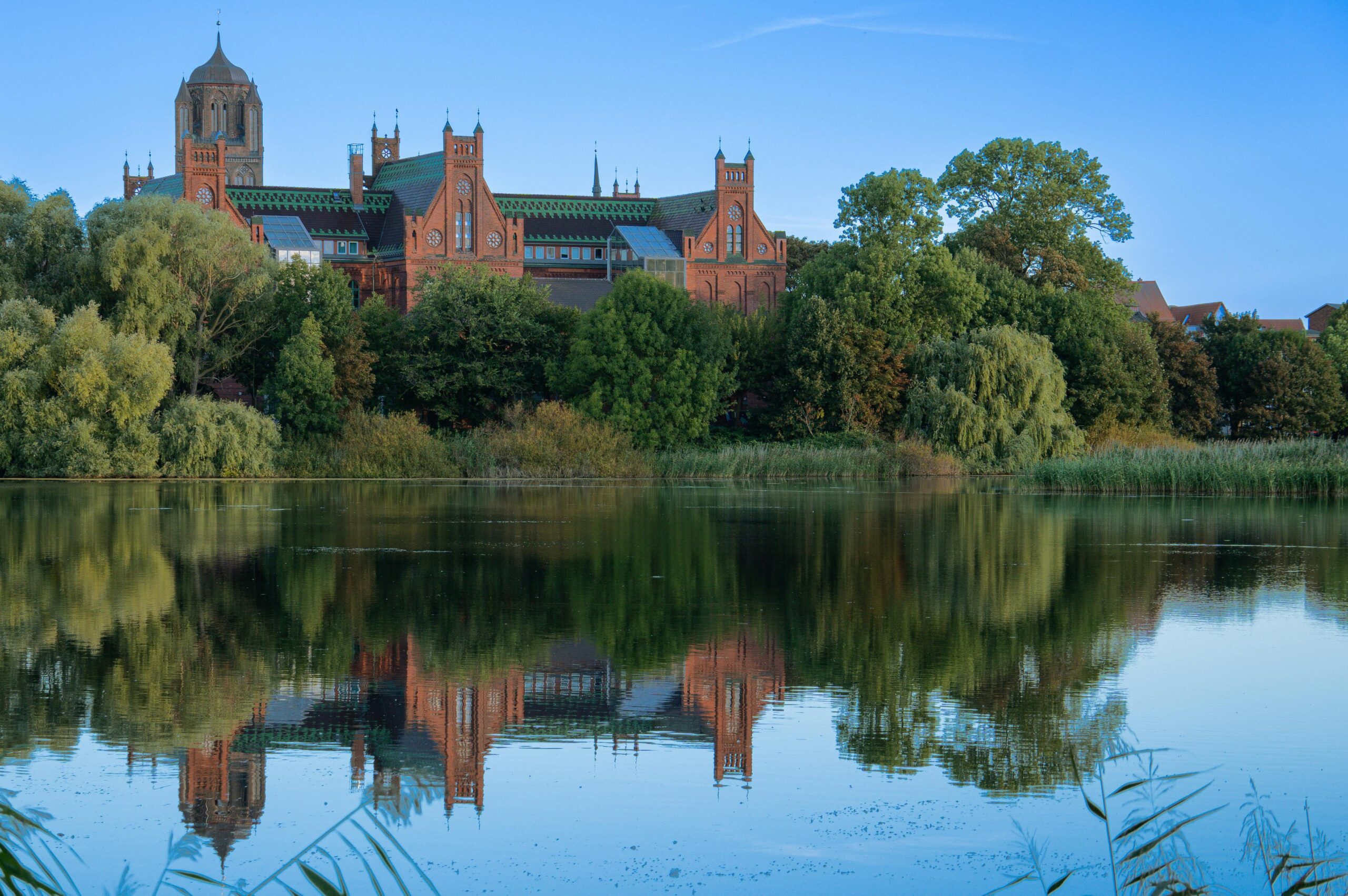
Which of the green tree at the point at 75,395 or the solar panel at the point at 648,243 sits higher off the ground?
the solar panel at the point at 648,243

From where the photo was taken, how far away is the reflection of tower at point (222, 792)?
7.13 m

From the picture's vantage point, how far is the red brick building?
75125 mm

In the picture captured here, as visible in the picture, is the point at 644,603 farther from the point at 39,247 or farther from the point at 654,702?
the point at 39,247

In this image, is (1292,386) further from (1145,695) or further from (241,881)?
(241,881)

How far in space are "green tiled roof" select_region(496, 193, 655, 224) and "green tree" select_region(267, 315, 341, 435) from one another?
3538cm

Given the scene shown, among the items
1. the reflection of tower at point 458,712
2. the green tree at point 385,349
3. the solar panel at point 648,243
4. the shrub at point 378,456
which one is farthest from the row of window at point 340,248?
the reflection of tower at point 458,712

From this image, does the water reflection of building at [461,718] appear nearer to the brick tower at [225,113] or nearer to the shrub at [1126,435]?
the shrub at [1126,435]

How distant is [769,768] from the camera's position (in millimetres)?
8422

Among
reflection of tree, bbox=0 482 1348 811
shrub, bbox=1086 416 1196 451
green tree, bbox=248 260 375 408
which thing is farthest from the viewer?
shrub, bbox=1086 416 1196 451

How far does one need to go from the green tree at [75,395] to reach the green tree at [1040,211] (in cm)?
3602

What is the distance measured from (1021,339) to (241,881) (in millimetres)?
47863

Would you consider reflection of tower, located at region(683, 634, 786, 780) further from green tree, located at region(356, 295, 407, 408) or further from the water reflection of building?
green tree, located at region(356, 295, 407, 408)

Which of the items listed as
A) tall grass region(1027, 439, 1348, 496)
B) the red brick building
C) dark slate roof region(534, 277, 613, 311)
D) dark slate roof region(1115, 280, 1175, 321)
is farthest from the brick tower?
tall grass region(1027, 439, 1348, 496)

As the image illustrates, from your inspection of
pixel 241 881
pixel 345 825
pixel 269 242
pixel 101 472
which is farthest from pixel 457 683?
pixel 269 242
